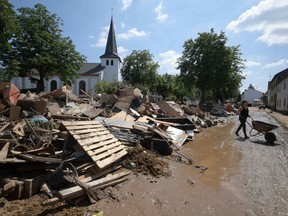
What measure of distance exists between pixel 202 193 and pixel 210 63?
105 ft

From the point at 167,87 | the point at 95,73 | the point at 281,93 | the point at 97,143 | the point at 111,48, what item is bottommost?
the point at 97,143

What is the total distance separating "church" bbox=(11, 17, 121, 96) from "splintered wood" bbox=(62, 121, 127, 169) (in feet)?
185

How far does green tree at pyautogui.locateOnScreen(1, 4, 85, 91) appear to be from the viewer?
101 ft

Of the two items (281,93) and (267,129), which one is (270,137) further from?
(281,93)

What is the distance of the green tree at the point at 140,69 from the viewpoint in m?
59.8

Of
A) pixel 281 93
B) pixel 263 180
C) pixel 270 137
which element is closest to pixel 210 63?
pixel 281 93

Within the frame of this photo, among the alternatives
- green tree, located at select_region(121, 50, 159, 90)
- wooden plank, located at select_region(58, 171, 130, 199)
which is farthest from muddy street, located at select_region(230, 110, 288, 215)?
green tree, located at select_region(121, 50, 159, 90)

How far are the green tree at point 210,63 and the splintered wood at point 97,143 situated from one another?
30.1 m

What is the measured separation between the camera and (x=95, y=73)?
211 feet

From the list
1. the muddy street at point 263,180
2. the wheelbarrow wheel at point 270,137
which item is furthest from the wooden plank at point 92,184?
the wheelbarrow wheel at point 270,137

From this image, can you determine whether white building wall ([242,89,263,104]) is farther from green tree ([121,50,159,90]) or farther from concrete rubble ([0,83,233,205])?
concrete rubble ([0,83,233,205])

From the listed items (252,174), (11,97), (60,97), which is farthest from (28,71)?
(252,174)

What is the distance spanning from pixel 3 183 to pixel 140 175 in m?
2.97

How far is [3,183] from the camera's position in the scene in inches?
201
